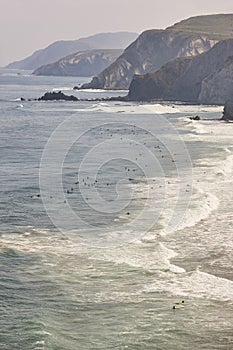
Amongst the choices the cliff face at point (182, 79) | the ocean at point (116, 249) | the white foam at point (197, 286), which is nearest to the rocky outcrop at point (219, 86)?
the cliff face at point (182, 79)

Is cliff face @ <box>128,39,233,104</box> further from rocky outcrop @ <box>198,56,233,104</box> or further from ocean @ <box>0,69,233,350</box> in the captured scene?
ocean @ <box>0,69,233,350</box>

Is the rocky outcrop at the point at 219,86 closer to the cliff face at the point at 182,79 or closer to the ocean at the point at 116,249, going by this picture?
the cliff face at the point at 182,79

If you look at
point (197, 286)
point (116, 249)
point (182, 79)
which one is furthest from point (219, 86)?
point (197, 286)

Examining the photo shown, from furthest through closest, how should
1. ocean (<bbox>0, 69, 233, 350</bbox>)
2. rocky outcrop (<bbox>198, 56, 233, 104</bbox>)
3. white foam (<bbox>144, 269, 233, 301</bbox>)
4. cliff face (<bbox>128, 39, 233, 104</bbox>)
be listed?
cliff face (<bbox>128, 39, 233, 104</bbox>) < rocky outcrop (<bbox>198, 56, 233, 104</bbox>) < white foam (<bbox>144, 269, 233, 301</bbox>) < ocean (<bbox>0, 69, 233, 350</bbox>)

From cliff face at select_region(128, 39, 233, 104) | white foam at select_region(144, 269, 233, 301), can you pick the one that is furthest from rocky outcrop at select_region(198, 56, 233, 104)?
white foam at select_region(144, 269, 233, 301)

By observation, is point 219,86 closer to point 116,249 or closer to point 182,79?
point 182,79

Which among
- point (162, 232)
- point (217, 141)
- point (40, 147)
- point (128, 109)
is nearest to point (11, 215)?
point (162, 232)
